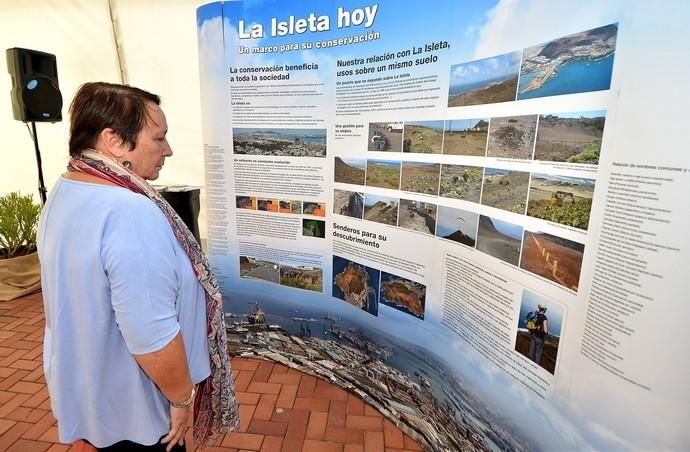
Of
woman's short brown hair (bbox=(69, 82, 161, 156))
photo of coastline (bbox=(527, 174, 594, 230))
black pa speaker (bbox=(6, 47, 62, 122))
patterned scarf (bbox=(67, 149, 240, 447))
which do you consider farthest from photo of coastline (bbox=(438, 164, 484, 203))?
black pa speaker (bbox=(6, 47, 62, 122))

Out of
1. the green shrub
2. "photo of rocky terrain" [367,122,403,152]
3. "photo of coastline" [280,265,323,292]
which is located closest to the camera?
"photo of rocky terrain" [367,122,403,152]

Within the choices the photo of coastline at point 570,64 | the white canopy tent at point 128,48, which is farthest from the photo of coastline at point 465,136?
the white canopy tent at point 128,48

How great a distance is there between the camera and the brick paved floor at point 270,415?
1.91 metres

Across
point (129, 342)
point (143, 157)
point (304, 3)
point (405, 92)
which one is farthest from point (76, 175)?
point (304, 3)

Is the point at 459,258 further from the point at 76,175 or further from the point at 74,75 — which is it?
the point at 74,75

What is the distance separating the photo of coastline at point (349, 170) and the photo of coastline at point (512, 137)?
0.70 m

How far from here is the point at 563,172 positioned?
1079 millimetres

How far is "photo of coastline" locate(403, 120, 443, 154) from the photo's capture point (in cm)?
155

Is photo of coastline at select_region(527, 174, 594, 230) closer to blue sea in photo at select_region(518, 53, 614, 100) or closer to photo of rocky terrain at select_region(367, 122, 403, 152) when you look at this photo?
blue sea in photo at select_region(518, 53, 614, 100)

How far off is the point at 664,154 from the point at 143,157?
1.26m

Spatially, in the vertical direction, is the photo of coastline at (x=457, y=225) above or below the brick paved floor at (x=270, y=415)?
above

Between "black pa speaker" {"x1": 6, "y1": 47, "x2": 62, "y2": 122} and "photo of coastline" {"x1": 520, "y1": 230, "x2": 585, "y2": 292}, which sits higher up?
"black pa speaker" {"x1": 6, "y1": 47, "x2": 62, "y2": 122}

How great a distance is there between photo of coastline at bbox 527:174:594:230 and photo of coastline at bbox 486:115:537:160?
10 centimetres

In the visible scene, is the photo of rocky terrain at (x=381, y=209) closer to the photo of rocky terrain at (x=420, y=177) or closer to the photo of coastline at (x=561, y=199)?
the photo of rocky terrain at (x=420, y=177)
